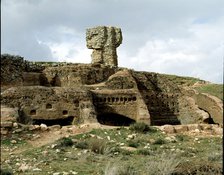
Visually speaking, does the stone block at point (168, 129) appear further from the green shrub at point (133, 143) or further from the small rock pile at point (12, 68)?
the small rock pile at point (12, 68)

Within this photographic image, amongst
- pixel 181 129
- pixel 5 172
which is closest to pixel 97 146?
pixel 5 172

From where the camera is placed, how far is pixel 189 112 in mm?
24703

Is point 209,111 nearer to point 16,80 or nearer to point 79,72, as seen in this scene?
point 79,72

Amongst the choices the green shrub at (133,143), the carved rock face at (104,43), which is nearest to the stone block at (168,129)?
the green shrub at (133,143)

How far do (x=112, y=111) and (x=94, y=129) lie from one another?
457 cm

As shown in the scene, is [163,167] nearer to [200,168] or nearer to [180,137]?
[200,168]

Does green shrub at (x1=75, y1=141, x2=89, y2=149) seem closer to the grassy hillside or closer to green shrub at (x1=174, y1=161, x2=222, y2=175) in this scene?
Answer: the grassy hillside

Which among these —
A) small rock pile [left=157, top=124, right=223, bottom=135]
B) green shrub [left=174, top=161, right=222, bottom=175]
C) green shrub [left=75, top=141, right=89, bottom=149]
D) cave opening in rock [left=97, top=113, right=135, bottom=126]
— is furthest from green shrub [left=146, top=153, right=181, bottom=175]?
cave opening in rock [left=97, top=113, right=135, bottom=126]

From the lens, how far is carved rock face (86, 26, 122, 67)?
32.9m

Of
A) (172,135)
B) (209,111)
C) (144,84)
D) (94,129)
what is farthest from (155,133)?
(144,84)

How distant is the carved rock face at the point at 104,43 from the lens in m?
32.9

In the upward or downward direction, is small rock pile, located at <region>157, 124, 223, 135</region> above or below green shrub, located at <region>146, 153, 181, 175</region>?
above

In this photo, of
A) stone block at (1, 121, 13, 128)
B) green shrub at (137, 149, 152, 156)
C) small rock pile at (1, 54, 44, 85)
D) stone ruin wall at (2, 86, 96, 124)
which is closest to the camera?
green shrub at (137, 149, 152, 156)

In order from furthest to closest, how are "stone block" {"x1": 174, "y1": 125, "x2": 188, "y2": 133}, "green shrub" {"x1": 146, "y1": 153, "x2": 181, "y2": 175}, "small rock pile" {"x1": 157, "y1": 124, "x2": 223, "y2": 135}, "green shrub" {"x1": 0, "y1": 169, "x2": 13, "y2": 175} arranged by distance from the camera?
"stone block" {"x1": 174, "y1": 125, "x2": 188, "y2": 133}, "small rock pile" {"x1": 157, "y1": 124, "x2": 223, "y2": 135}, "green shrub" {"x1": 0, "y1": 169, "x2": 13, "y2": 175}, "green shrub" {"x1": 146, "y1": 153, "x2": 181, "y2": 175}
